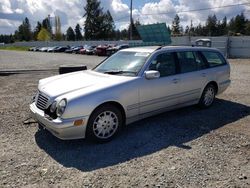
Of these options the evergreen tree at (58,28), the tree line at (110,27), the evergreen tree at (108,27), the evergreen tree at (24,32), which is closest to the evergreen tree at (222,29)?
the tree line at (110,27)

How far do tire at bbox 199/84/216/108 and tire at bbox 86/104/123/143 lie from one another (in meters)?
2.62

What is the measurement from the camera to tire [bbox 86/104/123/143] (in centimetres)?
466

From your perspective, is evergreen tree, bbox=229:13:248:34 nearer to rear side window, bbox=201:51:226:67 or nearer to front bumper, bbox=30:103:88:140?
rear side window, bbox=201:51:226:67

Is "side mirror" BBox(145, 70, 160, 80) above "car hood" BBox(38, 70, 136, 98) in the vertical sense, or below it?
above

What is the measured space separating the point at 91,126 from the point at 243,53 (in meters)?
24.9

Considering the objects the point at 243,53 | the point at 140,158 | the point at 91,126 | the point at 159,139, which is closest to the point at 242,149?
the point at 159,139

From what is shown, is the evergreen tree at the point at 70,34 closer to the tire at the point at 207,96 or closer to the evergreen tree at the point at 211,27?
the evergreen tree at the point at 211,27

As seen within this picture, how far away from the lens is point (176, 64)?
606cm

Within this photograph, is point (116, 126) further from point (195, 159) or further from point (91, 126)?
point (195, 159)

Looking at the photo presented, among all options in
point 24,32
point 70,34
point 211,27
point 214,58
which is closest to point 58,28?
point 70,34

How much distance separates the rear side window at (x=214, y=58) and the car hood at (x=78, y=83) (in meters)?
2.69

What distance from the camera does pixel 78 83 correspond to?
5035 millimetres

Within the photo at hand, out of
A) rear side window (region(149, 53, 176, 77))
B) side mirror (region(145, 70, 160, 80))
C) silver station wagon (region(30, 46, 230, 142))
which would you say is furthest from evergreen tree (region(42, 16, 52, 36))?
side mirror (region(145, 70, 160, 80))

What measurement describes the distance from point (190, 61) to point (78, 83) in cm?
274
